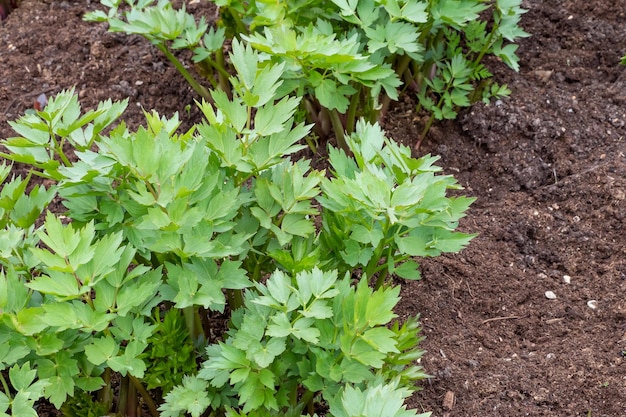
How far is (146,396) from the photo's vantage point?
6.27 feet

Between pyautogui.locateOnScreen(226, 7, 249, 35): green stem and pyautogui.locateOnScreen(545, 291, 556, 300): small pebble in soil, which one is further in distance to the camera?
pyautogui.locateOnScreen(226, 7, 249, 35): green stem

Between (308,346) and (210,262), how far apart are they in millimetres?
283

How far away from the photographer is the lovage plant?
5.40 feet

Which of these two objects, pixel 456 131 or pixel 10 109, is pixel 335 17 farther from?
pixel 10 109

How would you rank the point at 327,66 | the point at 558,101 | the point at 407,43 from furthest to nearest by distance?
the point at 558,101
the point at 407,43
the point at 327,66

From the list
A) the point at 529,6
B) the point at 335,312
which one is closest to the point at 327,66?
the point at 335,312

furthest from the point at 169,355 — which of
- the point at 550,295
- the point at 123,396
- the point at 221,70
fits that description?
the point at 221,70

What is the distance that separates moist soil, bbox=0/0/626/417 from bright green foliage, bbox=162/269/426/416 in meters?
0.64

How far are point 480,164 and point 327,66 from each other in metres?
1.19

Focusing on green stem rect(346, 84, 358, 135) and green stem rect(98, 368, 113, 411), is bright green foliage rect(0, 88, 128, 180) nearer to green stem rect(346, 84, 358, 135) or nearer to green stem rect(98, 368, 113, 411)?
green stem rect(98, 368, 113, 411)

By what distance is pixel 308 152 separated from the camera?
3.26 m

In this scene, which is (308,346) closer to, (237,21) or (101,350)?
(101,350)

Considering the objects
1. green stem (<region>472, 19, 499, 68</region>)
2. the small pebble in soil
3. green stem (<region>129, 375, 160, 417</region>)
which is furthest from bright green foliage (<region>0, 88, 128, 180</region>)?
green stem (<region>472, 19, 499, 68</region>)

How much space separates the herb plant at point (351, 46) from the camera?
7.53 feet
